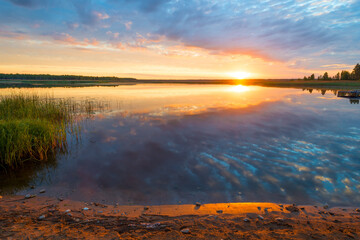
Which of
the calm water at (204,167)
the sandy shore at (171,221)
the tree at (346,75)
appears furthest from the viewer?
the tree at (346,75)

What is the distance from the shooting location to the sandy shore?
4.05m

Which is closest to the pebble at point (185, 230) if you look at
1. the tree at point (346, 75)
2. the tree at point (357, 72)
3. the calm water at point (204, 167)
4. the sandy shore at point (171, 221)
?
the sandy shore at point (171, 221)

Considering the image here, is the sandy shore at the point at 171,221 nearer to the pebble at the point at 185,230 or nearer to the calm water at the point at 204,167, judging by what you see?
the pebble at the point at 185,230

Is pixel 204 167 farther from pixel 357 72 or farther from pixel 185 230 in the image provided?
pixel 357 72

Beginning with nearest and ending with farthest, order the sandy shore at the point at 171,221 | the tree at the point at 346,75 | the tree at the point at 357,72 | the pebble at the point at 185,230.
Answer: the sandy shore at the point at 171,221
the pebble at the point at 185,230
the tree at the point at 357,72
the tree at the point at 346,75

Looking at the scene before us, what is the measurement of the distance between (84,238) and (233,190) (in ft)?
16.0

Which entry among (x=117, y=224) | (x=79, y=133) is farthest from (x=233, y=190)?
(x=79, y=133)

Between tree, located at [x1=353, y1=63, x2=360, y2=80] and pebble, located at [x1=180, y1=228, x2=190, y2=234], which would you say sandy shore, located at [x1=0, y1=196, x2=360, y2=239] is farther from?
tree, located at [x1=353, y1=63, x2=360, y2=80]

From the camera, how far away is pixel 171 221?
477 centimetres

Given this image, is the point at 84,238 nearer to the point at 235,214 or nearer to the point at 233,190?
the point at 235,214

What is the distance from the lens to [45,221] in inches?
179

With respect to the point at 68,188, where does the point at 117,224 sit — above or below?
above

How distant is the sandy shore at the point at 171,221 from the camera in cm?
405

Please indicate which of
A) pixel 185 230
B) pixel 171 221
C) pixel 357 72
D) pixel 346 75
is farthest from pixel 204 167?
pixel 346 75
